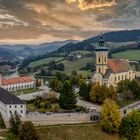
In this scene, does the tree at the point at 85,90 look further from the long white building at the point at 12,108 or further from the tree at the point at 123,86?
the long white building at the point at 12,108

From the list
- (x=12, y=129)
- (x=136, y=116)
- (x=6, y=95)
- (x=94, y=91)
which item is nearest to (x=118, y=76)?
(x=94, y=91)

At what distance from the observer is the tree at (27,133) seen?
182ft

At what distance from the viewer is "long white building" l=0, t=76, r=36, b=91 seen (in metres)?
97.7

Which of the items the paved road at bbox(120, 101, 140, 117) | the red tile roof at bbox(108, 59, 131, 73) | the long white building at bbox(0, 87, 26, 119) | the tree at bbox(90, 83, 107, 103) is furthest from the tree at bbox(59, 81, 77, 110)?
the red tile roof at bbox(108, 59, 131, 73)

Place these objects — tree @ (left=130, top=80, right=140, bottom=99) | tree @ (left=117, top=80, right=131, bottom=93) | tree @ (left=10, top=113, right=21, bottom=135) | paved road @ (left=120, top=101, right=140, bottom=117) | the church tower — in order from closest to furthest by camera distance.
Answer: tree @ (left=10, top=113, right=21, bottom=135) → paved road @ (left=120, top=101, right=140, bottom=117) → tree @ (left=130, top=80, right=140, bottom=99) → tree @ (left=117, top=80, right=131, bottom=93) → the church tower

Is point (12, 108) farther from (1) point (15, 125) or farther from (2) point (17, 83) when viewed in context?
(2) point (17, 83)

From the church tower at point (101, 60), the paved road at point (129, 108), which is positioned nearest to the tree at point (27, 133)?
the paved road at point (129, 108)

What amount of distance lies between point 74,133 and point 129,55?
108816mm

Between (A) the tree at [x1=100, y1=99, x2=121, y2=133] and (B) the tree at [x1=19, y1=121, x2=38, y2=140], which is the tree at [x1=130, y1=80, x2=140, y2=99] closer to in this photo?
(A) the tree at [x1=100, y1=99, x2=121, y2=133]

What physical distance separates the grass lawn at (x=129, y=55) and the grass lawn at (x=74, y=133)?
97672 mm

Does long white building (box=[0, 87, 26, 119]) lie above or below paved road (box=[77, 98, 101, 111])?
above

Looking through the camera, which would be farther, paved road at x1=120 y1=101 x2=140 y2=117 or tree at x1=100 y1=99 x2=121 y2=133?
paved road at x1=120 y1=101 x2=140 y2=117

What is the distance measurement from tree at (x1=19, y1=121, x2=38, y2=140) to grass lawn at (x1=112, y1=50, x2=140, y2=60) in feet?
352

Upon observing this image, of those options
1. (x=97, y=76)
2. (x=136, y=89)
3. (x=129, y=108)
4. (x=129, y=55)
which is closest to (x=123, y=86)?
(x=136, y=89)
